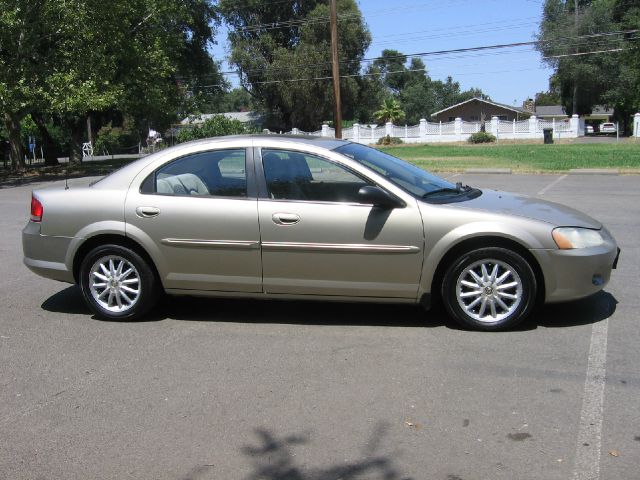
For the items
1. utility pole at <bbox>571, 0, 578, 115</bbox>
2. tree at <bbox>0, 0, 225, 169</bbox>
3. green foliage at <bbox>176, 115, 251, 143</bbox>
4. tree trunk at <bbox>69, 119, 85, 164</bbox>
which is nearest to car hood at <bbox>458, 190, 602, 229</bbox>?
tree at <bbox>0, 0, 225, 169</bbox>

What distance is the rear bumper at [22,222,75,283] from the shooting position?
5730 millimetres

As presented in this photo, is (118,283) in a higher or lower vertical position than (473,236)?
lower

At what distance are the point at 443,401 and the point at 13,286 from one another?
201 inches

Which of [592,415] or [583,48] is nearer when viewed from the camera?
[592,415]

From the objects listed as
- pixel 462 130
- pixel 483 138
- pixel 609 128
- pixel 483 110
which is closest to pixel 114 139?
pixel 462 130

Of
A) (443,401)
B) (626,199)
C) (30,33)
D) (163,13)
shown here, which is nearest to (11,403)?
(443,401)

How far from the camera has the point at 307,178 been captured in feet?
17.7

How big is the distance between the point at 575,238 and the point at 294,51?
57.2 meters

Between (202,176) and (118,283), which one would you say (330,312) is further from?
(118,283)

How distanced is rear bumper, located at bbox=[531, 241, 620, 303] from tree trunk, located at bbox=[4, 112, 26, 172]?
80.8 ft

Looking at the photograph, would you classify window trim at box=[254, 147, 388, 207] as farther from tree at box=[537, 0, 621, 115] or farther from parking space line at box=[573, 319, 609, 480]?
tree at box=[537, 0, 621, 115]

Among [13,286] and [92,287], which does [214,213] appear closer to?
[92,287]

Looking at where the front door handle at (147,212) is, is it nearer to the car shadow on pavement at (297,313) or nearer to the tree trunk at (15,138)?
the car shadow on pavement at (297,313)

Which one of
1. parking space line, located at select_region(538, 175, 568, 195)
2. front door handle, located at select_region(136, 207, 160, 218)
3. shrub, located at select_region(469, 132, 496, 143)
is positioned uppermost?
shrub, located at select_region(469, 132, 496, 143)
